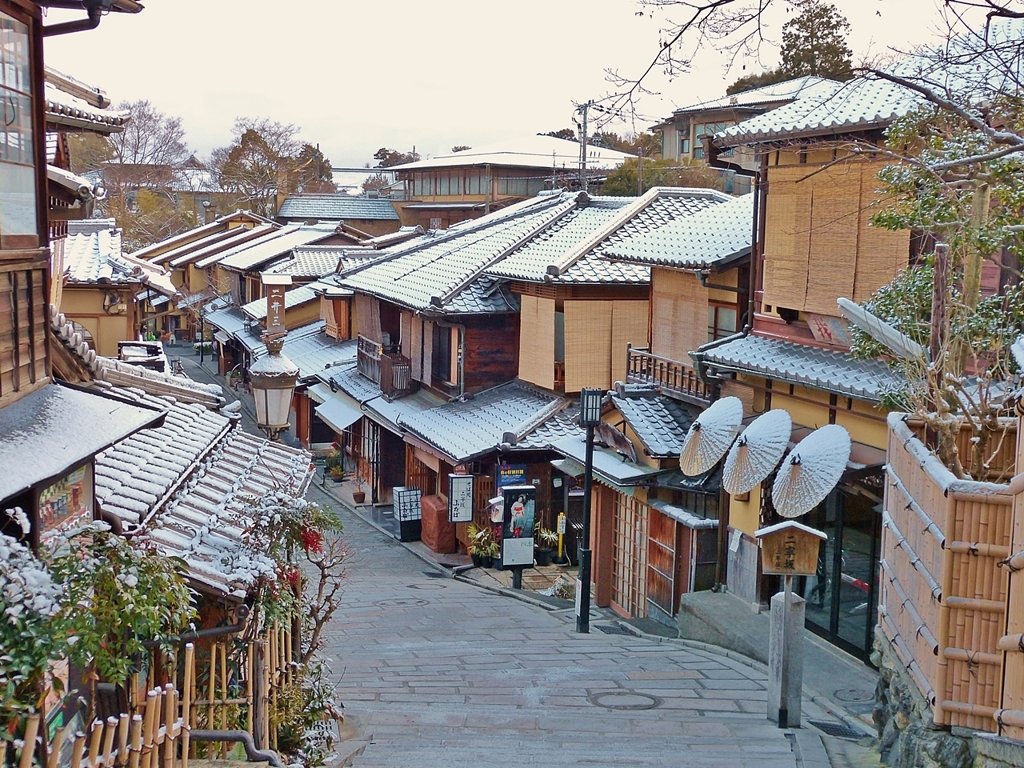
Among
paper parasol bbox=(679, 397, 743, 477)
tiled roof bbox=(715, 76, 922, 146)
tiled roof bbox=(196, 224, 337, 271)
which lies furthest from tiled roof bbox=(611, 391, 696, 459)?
tiled roof bbox=(196, 224, 337, 271)

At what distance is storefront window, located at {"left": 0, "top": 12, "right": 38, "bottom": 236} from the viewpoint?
754 centimetres

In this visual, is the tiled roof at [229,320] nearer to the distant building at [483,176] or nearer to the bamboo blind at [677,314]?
the distant building at [483,176]

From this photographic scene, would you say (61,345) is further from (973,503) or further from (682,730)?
(973,503)

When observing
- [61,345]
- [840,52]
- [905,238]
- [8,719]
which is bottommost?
[8,719]

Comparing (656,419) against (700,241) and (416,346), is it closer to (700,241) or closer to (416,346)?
(700,241)

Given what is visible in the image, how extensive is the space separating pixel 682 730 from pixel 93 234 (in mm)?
23475

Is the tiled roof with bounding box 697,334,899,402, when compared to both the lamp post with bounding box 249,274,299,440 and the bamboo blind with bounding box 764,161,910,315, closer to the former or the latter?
the bamboo blind with bounding box 764,161,910,315

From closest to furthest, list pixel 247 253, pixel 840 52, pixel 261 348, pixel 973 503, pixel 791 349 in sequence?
pixel 973 503 → pixel 791 349 → pixel 840 52 → pixel 261 348 → pixel 247 253

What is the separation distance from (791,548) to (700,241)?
32.7 feet

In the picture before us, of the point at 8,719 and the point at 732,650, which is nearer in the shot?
the point at 8,719

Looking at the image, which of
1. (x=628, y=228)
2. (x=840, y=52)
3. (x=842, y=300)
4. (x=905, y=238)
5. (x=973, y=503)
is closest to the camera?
(x=973, y=503)

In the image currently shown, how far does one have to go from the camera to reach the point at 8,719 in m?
5.38

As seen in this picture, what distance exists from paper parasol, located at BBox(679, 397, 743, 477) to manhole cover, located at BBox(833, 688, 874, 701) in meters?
3.86

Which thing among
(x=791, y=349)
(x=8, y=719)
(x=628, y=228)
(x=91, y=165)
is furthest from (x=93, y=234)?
(x=91, y=165)
